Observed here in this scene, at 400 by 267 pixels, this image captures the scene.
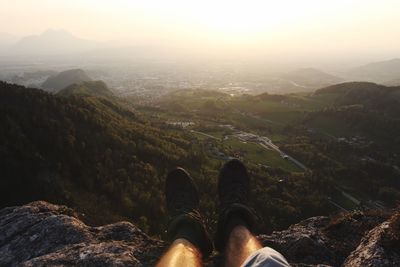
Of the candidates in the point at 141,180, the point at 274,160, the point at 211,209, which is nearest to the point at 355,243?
the point at 211,209

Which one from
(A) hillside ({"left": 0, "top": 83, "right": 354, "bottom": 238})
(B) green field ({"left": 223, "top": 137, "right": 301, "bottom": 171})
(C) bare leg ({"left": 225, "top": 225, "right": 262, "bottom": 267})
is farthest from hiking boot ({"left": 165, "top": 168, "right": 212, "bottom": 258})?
(B) green field ({"left": 223, "top": 137, "right": 301, "bottom": 171})

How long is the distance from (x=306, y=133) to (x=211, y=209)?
96412 millimetres

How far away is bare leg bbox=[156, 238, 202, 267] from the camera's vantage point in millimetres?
6528

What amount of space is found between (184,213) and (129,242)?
5.57 feet

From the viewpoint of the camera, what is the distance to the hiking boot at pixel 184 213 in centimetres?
837

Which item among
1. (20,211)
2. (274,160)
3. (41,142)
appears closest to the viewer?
(20,211)

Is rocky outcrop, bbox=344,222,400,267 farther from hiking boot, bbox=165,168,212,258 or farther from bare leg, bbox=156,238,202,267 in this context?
hiking boot, bbox=165,168,212,258

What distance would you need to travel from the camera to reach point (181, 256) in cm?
681

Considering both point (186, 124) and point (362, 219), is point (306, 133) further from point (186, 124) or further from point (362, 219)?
point (362, 219)

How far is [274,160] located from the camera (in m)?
102

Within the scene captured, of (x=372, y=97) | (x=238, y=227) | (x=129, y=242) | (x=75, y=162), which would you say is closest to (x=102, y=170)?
(x=75, y=162)

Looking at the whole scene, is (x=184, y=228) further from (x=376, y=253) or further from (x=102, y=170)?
(x=102, y=170)

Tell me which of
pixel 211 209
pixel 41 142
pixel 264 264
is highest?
pixel 264 264

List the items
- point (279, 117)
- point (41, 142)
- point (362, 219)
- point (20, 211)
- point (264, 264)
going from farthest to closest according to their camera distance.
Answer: point (279, 117) → point (41, 142) → point (20, 211) → point (362, 219) → point (264, 264)
